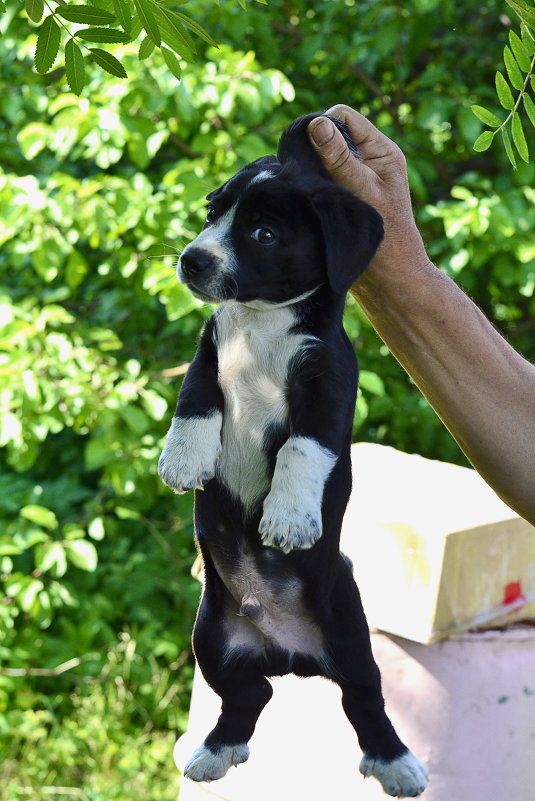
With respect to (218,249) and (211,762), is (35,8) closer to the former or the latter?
(218,249)

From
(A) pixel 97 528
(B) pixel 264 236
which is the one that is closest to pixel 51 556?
(A) pixel 97 528

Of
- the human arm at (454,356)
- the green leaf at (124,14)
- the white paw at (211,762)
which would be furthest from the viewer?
the human arm at (454,356)

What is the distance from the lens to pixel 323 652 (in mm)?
1346

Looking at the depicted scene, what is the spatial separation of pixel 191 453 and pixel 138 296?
3.40 metres

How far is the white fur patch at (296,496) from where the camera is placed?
111cm

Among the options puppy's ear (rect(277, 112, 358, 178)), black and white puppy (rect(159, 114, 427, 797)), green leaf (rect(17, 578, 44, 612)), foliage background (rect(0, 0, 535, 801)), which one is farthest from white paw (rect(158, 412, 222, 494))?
green leaf (rect(17, 578, 44, 612))

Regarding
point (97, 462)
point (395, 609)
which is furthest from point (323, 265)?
point (97, 462)

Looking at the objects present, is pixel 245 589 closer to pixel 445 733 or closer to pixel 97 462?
pixel 445 733

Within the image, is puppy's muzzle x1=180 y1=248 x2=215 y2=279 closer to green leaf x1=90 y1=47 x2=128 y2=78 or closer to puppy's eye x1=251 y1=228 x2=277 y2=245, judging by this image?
puppy's eye x1=251 y1=228 x2=277 y2=245

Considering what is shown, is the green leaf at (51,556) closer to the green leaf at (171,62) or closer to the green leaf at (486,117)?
the green leaf at (171,62)

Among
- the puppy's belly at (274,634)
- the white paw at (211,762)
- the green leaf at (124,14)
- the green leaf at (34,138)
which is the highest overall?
the green leaf at (124,14)

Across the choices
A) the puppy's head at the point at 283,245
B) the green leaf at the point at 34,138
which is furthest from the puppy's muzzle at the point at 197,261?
the green leaf at the point at 34,138

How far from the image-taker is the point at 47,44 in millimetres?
1472

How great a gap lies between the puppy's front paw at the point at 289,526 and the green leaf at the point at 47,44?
82 cm
